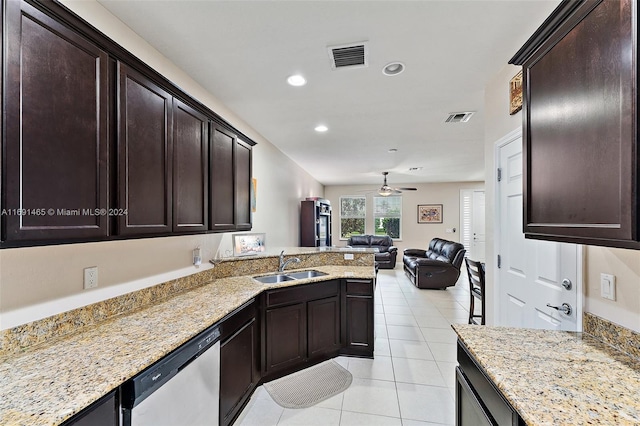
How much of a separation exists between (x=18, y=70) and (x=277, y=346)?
8.01 feet

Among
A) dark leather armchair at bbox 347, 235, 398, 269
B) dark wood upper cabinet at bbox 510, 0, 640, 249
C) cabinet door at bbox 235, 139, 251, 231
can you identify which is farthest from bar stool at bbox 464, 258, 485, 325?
dark leather armchair at bbox 347, 235, 398, 269

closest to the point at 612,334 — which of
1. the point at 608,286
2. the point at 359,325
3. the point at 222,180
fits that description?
the point at 608,286

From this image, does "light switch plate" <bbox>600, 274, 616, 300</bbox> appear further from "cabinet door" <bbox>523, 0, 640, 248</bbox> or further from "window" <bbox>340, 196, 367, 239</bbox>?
"window" <bbox>340, 196, 367, 239</bbox>

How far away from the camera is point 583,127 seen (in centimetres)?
106

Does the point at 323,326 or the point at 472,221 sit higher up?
the point at 472,221

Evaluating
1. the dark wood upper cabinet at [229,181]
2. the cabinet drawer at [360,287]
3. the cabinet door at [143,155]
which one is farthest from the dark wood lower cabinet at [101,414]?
the cabinet drawer at [360,287]

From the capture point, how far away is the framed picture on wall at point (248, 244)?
10.3ft

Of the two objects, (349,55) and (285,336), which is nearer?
(349,55)

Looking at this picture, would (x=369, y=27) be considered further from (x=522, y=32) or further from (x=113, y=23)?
(x=113, y=23)

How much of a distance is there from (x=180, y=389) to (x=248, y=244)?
1.93 meters

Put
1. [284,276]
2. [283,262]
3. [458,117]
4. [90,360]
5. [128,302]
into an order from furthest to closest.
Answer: [458,117], [283,262], [284,276], [128,302], [90,360]

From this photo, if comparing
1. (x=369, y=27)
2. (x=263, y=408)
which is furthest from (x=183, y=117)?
(x=263, y=408)

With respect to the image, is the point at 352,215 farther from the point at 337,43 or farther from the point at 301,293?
the point at 337,43

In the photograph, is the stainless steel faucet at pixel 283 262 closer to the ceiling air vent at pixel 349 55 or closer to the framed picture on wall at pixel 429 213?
the ceiling air vent at pixel 349 55
